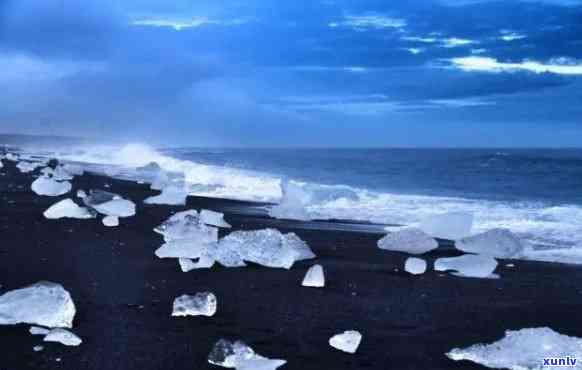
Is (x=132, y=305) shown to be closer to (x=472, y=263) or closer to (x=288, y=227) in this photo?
(x=472, y=263)

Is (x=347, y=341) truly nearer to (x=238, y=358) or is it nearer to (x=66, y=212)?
(x=238, y=358)

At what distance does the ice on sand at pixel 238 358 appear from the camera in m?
3.36

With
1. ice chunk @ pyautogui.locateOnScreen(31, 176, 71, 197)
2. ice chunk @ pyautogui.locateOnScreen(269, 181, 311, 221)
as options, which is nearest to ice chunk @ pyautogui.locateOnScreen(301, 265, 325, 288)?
ice chunk @ pyautogui.locateOnScreen(269, 181, 311, 221)

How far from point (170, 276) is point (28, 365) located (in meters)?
2.39

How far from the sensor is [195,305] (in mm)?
4391

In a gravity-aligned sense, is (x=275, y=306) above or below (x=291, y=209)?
above

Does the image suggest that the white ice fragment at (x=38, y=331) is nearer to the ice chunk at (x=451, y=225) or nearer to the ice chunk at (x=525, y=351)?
the ice chunk at (x=525, y=351)

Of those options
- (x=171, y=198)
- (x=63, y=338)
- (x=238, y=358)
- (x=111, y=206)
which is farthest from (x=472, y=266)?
(x=171, y=198)

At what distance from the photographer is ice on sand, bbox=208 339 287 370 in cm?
336

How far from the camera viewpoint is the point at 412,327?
4324mm

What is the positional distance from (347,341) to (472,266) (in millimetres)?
2835

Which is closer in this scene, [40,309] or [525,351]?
[525,351]

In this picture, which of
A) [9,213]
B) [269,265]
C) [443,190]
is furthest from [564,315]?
[443,190]

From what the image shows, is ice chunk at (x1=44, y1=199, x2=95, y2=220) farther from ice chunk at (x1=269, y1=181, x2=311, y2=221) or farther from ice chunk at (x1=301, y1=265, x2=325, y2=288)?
ice chunk at (x1=301, y1=265, x2=325, y2=288)
